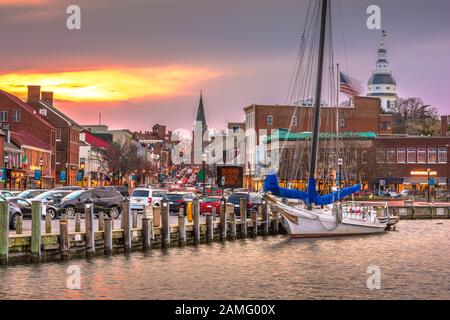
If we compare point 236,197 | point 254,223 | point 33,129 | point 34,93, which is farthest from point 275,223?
point 34,93

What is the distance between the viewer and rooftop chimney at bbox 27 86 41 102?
14600cm

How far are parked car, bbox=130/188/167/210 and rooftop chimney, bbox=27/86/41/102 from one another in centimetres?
8118

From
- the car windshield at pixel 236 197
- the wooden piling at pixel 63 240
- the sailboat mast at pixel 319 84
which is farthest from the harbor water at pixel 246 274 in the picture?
the car windshield at pixel 236 197

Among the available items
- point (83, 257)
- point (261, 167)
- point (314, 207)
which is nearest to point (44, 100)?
point (261, 167)

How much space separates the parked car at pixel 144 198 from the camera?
68.2 metres

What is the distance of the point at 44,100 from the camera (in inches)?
6063

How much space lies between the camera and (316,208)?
2362 inches

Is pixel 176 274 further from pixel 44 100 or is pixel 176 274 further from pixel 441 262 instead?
pixel 44 100

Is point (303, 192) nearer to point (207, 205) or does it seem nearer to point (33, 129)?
point (207, 205)

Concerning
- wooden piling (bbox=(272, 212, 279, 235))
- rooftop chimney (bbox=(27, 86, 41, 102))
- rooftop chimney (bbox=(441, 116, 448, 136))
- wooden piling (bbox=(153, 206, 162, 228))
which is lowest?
wooden piling (bbox=(272, 212, 279, 235))

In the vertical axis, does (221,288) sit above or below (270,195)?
below

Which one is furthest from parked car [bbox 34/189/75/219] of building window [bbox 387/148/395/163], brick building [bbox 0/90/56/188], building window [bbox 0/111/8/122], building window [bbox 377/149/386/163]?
building window [bbox 387/148/395/163]

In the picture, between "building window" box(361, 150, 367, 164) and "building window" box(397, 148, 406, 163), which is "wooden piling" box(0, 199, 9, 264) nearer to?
"building window" box(361, 150, 367, 164)
